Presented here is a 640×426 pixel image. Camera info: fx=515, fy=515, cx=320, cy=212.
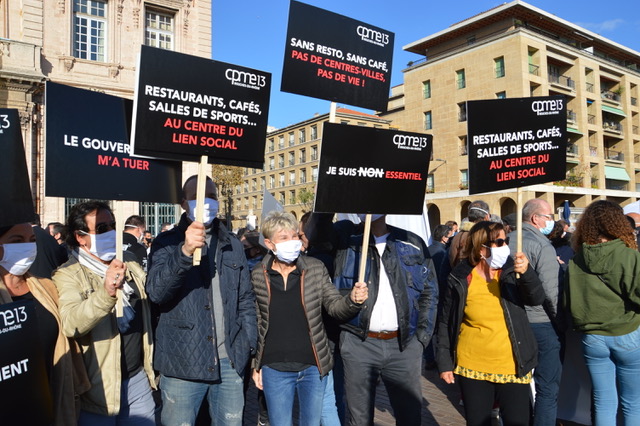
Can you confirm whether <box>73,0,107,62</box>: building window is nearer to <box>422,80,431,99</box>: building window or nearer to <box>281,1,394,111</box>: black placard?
<box>281,1,394,111</box>: black placard

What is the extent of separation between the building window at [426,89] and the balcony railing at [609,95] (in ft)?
53.1

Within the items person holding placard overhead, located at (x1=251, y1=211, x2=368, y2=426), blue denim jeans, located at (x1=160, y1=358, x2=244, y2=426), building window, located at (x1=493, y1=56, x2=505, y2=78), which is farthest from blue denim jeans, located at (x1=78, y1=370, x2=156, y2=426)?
building window, located at (x1=493, y1=56, x2=505, y2=78)

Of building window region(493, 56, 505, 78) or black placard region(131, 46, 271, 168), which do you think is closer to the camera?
black placard region(131, 46, 271, 168)

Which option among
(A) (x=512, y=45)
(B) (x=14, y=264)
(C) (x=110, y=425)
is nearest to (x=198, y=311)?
(C) (x=110, y=425)

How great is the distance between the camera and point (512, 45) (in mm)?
39375

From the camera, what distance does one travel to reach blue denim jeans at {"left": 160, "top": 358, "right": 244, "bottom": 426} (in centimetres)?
356

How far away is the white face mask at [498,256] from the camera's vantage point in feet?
12.8

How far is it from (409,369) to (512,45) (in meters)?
40.6

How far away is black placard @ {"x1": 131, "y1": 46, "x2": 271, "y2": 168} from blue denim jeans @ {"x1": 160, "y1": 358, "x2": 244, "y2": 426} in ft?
4.95

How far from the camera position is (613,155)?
4853 centimetres

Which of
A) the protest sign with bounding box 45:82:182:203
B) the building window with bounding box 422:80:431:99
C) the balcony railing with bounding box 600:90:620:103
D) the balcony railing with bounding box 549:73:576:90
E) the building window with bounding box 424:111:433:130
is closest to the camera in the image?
the protest sign with bounding box 45:82:182:203

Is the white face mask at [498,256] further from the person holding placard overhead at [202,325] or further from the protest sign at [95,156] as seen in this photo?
the protest sign at [95,156]

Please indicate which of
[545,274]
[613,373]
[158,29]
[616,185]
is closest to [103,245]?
[545,274]

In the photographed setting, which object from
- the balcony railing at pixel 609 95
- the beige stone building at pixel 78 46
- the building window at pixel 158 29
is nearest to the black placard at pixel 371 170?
the beige stone building at pixel 78 46
